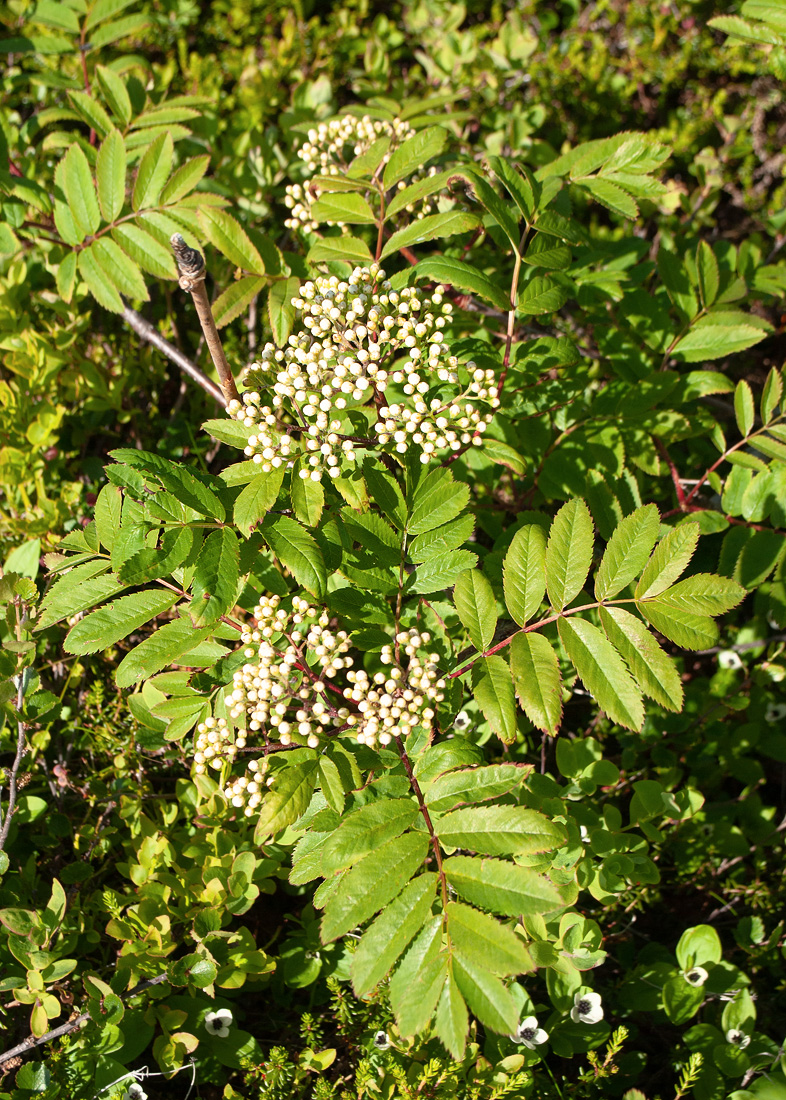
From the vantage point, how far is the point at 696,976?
2.29m

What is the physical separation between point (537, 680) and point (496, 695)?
100mm

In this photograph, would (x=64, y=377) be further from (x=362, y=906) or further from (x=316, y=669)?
(x=362, y=906)

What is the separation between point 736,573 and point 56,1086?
229cm

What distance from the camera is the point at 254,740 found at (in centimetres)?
253

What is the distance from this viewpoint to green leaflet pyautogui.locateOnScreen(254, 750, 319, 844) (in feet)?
5.48

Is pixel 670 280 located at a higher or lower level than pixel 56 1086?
higher

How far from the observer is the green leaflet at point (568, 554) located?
1896mm

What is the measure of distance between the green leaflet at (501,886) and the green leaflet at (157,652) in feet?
2.46

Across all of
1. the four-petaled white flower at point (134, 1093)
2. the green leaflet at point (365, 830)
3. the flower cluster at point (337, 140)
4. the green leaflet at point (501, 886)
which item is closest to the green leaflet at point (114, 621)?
the green leaflet at point (365, 830)

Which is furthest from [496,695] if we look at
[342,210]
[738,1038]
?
[342,210]

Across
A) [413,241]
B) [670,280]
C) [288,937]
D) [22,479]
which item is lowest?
[288,937]

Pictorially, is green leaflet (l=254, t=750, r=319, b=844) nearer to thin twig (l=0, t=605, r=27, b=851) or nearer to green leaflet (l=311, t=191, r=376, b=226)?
thin twig (l=0, t=605, r=27, b=851)

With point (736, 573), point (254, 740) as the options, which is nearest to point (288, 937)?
point (254, 740)

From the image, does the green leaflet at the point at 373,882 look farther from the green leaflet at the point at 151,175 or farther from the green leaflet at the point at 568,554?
the green leaflet at the point at 151,175
